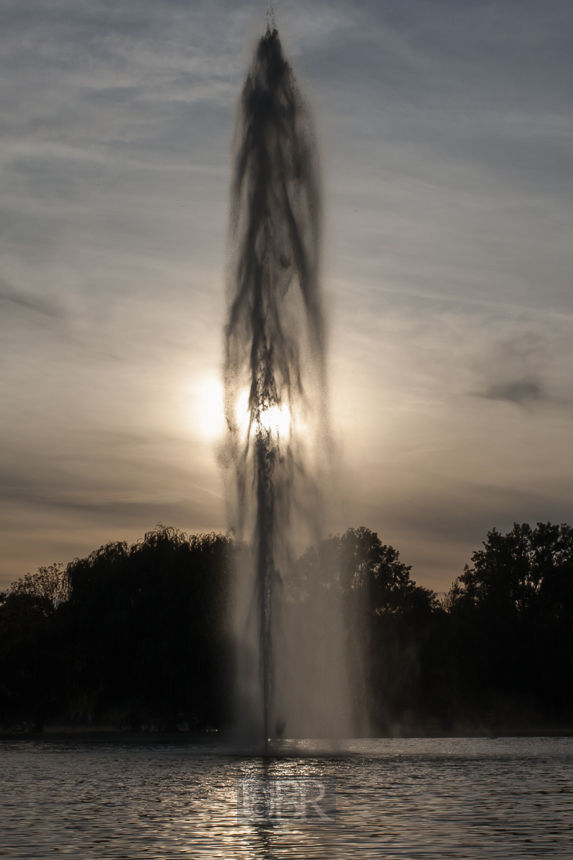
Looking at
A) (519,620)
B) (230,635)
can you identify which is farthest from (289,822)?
(519,620)

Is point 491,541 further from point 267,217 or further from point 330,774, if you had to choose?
point 330,774

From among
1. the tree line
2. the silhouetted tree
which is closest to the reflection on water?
the tree line

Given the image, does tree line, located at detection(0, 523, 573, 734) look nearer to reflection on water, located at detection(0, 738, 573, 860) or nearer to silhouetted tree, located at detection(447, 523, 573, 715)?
silhouetted tree, located at detection(447, 523, 573, 715)

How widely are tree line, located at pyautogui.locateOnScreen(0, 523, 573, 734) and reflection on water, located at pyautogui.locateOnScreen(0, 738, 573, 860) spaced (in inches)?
454

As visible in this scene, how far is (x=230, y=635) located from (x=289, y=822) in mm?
38084

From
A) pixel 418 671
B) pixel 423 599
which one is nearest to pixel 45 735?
pixel 418 671

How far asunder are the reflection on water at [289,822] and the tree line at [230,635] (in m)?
11.5

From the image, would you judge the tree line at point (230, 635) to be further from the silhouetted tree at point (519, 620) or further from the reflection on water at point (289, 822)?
the reflection on water at point (289, 822)

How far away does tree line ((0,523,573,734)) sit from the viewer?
58.0 metres

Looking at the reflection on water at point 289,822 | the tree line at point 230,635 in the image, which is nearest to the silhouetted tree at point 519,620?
the tree line at point 230,635

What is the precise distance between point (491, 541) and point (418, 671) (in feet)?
81.0

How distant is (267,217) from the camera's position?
41.8m

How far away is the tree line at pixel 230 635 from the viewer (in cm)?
5800

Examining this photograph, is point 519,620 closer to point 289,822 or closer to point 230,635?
point 230,635
